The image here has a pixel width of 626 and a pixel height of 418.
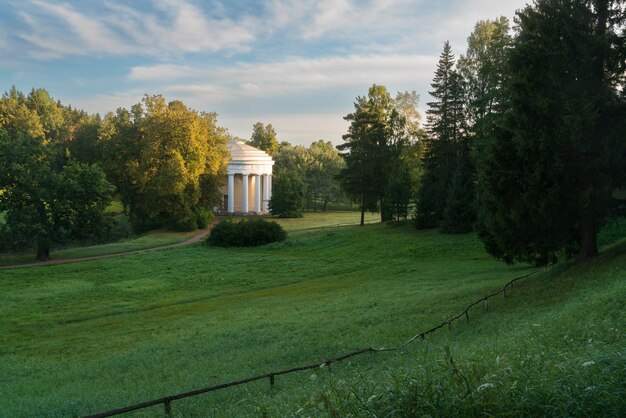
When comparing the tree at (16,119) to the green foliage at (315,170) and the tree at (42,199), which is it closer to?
the green foliage at (315,170)

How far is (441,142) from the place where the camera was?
155ft

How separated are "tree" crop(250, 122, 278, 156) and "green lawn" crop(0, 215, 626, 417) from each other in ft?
256

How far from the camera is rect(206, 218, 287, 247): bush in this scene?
47.1m

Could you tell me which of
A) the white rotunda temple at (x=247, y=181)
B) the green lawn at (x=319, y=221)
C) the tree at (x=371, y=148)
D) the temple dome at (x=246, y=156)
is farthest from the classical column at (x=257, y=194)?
the tree at (x=371, y=148)

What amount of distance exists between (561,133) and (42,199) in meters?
35.8

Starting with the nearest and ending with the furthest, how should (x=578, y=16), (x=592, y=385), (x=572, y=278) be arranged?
1. (x=592, y=385)
2. (x=572, y=278)
3. (x=578, y=16)

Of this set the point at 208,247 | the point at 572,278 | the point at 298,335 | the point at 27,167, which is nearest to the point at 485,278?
the point at 572,278

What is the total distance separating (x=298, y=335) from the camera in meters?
16.4

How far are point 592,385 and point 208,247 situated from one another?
43.3 meters

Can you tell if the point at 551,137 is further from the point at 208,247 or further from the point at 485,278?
the point at 208,247

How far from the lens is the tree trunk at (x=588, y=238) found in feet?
66.0

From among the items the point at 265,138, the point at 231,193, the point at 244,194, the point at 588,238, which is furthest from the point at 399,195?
the point at 265,138

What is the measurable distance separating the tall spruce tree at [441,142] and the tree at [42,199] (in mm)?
26550

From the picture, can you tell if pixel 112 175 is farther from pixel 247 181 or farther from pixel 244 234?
pixel 247 181
